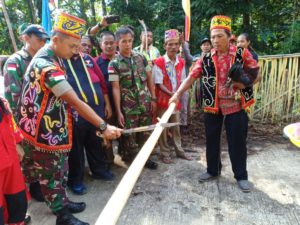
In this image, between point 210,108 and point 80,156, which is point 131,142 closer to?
point 80,156

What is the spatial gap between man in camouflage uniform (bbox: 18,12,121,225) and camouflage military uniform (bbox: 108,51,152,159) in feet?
4.63

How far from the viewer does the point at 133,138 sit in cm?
461

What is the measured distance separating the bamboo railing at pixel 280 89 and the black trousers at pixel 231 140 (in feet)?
8.60

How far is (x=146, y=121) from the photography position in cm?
441

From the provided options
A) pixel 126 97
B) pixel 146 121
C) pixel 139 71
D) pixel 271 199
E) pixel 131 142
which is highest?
pixel 139 71

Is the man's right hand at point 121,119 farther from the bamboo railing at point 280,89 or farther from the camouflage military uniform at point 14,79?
the bamboo railing at point 280,89

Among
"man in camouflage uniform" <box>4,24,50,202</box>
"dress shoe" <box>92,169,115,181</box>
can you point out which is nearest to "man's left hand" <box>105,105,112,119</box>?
"dress shoe" <box>92,169,115,181</box>

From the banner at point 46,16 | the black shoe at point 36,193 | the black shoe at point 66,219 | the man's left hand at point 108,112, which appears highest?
the banner at point 46,16

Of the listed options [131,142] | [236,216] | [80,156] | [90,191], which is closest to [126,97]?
[131,142]

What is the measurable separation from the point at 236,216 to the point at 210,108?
3.85 feet

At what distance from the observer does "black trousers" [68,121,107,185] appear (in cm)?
378

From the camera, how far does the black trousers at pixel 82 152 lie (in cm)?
378

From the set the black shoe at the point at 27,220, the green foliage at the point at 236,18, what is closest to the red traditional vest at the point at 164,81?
the black shoe at the point at 27,220

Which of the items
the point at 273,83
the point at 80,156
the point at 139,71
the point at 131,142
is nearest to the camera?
the point at 80,156
